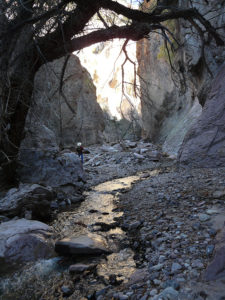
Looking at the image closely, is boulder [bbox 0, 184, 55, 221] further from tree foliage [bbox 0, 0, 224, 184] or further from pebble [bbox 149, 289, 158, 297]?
pebble [bbox 149, 289, 158, 297]

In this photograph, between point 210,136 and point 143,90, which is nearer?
point 143,90

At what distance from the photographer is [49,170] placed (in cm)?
626

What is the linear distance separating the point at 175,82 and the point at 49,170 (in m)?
6.18

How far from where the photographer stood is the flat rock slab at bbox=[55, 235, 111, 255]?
114 inches

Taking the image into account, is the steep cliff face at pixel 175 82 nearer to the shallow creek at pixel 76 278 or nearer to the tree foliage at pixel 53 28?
the tree foliage at pixel 53 28

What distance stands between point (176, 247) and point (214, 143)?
4.37 meters

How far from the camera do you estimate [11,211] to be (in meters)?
4.20

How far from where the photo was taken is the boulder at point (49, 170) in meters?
5.95

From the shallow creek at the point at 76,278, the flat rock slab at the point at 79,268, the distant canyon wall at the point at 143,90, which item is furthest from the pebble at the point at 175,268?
the distant canyon wall at the point at 143,90

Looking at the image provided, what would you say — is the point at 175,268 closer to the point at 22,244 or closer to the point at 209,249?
the point at 209,249

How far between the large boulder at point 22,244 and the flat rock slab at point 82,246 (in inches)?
6.6

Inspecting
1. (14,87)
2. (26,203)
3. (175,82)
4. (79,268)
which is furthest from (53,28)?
(175,82)

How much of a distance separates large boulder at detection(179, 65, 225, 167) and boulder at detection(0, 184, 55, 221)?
4162 mm

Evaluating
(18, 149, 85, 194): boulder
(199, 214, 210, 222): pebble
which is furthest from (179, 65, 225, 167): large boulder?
(18, 149, 85, 194): boulder
